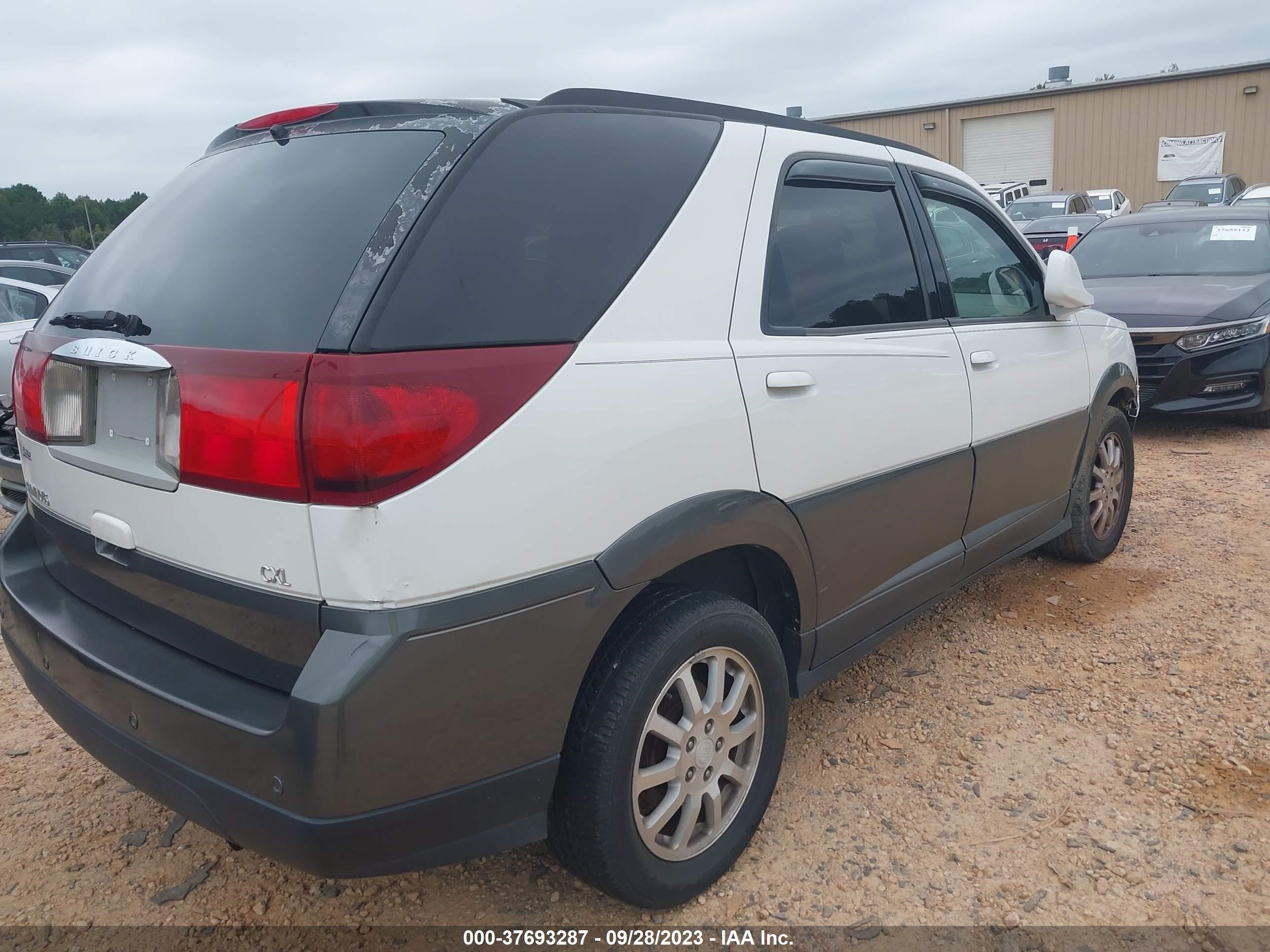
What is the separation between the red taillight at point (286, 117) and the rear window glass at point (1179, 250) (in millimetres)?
7450

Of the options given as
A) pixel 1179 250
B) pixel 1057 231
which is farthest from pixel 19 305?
pixel 1057 231

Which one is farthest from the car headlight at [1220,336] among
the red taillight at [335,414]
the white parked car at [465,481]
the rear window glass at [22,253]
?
the rear window glass at [22,253]

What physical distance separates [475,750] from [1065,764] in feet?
6.32

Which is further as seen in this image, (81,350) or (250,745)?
(81,350)

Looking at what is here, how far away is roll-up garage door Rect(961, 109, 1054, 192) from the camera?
97.0 feet

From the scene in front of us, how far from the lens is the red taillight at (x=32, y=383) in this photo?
2.20 metres

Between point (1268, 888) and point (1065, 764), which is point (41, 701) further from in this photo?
point (1268, 888)

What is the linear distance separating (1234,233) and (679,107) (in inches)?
289

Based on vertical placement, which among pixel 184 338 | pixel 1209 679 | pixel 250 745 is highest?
pixel 184 338

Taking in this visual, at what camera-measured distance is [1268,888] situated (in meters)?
2.30

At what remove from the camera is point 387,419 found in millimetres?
1615

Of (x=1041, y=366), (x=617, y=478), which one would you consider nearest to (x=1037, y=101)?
(x=1041, y=366)

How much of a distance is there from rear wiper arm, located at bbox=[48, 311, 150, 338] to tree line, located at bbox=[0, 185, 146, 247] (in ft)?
117

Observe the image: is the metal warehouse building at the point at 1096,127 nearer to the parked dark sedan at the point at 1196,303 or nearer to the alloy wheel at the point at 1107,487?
the parked dark sedan at the point at 1196,303
